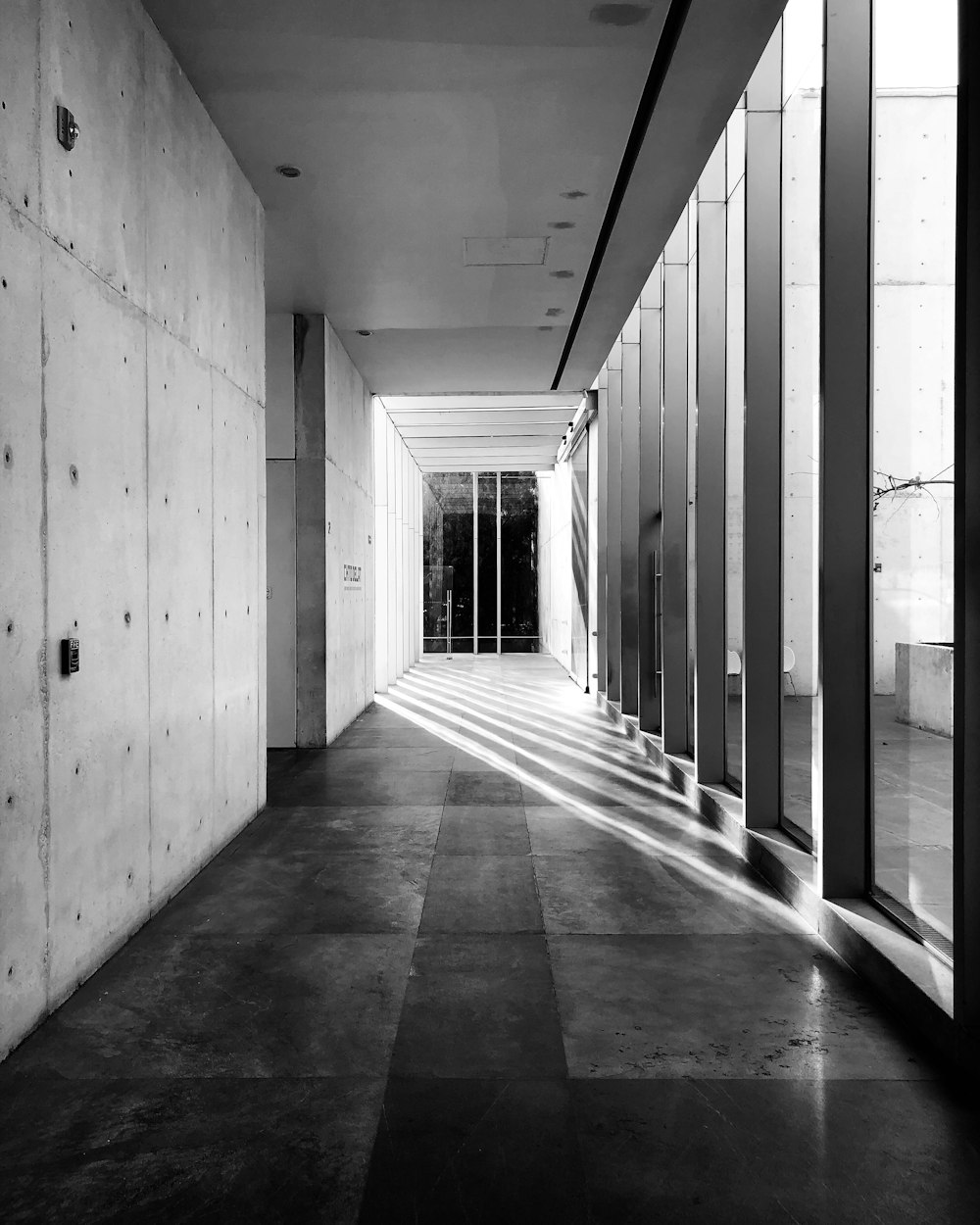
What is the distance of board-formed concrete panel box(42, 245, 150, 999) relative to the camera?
9.93 feet

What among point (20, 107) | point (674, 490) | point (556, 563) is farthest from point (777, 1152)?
point (556, 563)

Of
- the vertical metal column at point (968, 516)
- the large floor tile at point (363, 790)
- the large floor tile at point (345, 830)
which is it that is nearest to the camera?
the vertical metal column at point (968, 516)

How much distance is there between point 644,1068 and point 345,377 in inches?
324

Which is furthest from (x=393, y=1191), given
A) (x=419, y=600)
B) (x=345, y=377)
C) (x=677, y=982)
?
→ (x=419, y=600)

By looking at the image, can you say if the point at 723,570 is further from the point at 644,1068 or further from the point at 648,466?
the point at 644,1068

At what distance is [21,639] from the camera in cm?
280

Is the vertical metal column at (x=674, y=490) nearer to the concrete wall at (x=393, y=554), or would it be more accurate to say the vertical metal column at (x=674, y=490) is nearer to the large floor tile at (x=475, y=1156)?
the large floor tile at (x=475, y=1156)

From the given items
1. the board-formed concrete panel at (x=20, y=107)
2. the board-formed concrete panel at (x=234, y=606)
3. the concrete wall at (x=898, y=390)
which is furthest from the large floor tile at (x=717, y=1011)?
the concrete wall at (x=898, y=390)

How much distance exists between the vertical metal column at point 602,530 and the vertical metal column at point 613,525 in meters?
0.12

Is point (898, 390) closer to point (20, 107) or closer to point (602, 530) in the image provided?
point (602, 530)

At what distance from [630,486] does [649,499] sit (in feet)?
2.65

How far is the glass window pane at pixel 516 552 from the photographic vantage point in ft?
70.0

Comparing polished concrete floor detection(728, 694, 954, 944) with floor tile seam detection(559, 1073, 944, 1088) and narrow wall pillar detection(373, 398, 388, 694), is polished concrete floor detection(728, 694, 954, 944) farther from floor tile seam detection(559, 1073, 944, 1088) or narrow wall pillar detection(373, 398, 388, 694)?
narrow wall pillar detection(373, 398, 388, 694)

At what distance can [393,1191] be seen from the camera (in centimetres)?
204
